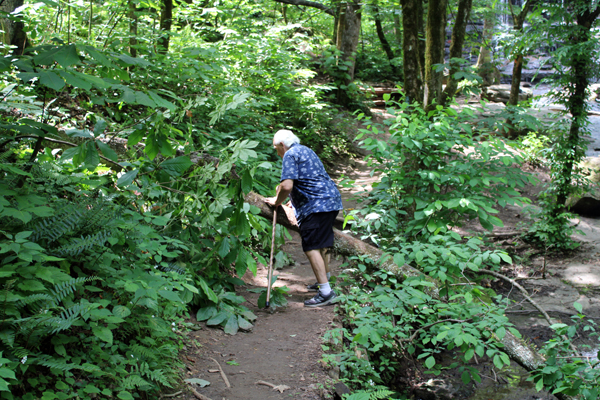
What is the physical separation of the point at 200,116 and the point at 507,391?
20.4 ft

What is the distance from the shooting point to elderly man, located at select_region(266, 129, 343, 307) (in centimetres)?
445

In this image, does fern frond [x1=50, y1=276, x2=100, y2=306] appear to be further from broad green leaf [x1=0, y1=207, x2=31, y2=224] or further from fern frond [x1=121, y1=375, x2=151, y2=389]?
fern frond [x1=121, y1=375, x2=151, y2=389]

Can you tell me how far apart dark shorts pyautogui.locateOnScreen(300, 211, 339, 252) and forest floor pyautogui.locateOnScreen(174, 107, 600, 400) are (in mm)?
702

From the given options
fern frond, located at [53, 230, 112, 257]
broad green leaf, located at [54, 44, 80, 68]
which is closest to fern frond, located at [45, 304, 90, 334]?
fern frond, located at [53, 230, 112, 257]

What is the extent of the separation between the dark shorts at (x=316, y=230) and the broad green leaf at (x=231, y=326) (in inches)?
45.1

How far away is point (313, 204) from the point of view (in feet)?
14.8

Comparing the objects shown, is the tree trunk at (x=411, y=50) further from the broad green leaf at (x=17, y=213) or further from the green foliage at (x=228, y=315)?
the broad green leaf at (x=17, y=213)

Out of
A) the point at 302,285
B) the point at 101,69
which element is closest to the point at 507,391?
A: the point at 302,285

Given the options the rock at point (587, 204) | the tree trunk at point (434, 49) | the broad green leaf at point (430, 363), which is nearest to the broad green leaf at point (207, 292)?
the broad green leaf at point (430, 363)

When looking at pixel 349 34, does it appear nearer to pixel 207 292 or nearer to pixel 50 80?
pixel 207 292

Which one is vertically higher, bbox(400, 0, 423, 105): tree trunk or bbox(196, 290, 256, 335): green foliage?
bbox(400, 0, 423, 105): tree trunk

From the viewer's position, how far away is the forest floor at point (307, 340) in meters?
3.04

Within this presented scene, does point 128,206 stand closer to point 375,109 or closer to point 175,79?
point 175,79

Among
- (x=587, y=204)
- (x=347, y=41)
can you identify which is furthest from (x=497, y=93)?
(x=587, y=204)
